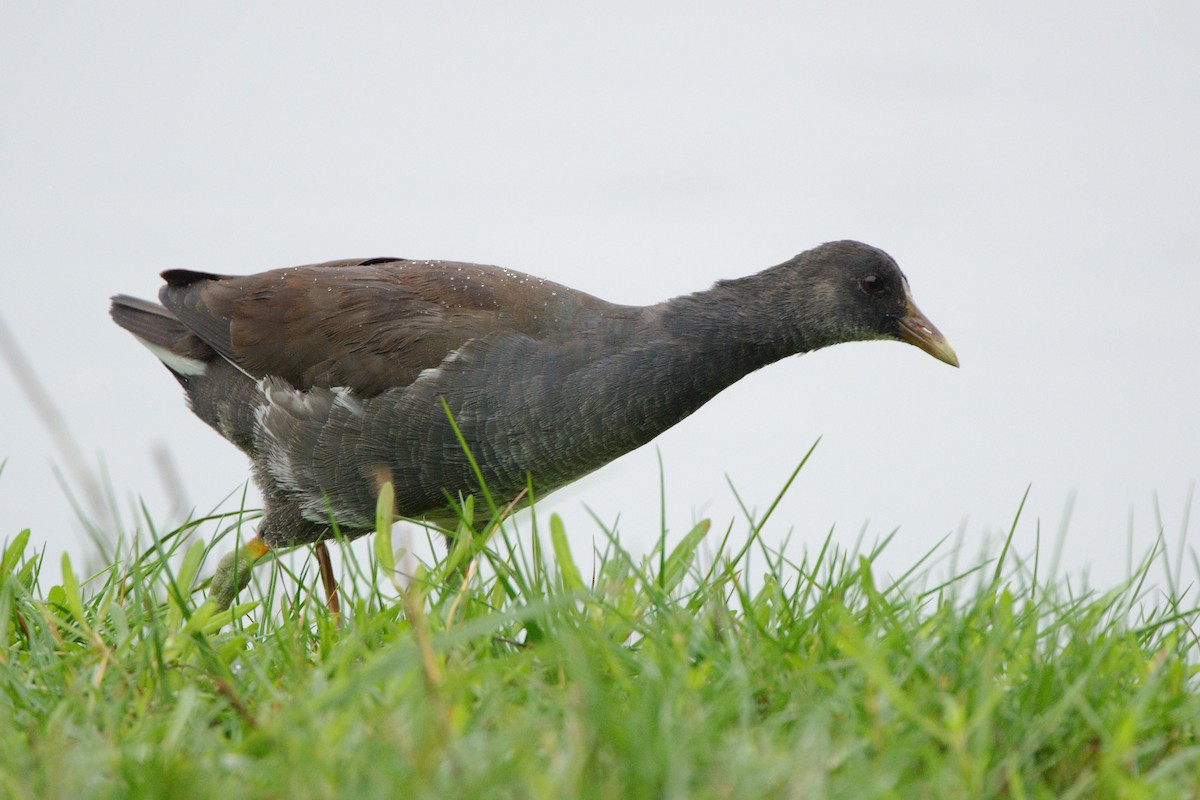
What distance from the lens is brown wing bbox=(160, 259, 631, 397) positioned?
12.8 feet

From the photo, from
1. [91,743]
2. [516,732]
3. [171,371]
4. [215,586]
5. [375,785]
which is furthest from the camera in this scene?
[171,371]

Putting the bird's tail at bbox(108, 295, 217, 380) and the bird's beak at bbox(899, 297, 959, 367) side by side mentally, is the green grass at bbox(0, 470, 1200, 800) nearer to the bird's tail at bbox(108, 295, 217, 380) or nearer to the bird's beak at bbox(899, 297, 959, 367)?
the bird's beak at bbox(899, 297, 959, 367)

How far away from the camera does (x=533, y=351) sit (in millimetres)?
3826

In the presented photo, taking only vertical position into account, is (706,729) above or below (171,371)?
below

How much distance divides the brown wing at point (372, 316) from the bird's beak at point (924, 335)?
94cm

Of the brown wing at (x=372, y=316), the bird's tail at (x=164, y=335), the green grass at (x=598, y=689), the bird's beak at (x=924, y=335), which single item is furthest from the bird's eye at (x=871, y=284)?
the bird's tail at (x=164, y=335)

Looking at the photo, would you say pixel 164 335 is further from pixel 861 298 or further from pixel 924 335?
pixel 924 335

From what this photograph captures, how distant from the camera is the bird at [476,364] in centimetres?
377

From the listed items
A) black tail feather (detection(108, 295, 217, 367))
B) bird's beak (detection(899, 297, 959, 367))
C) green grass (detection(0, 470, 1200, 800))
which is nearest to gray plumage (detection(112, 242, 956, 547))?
bird's beak (detection(899, 297, 959, 367))

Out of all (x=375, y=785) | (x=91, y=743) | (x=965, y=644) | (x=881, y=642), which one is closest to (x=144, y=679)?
(x=91, y=743)

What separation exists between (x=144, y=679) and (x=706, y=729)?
1.13 metres

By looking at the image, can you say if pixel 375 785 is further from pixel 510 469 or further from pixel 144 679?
pixel 510 469

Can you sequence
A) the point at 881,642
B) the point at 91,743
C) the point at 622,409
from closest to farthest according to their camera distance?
the point at 91,743 → the point at 881,642 → the point at 622,409

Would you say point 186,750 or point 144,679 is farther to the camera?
point 144,679
